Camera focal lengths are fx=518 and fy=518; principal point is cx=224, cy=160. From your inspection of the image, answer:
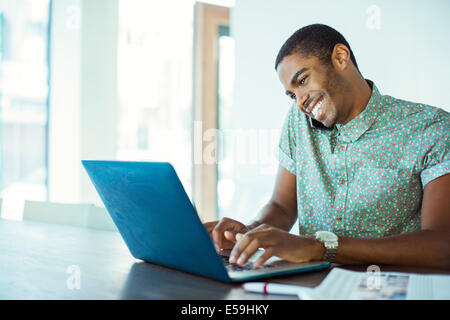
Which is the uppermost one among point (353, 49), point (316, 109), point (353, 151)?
point (353, 49)

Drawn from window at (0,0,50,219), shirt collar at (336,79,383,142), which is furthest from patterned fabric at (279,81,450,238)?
window at (0,0,50,219)

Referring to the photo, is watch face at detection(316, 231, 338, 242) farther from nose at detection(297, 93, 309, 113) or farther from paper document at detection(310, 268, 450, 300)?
nose at detection(297, 93, 309, 113)

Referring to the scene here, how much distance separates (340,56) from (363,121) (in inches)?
7.9

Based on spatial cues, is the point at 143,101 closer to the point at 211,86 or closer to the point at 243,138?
the point at 211,86

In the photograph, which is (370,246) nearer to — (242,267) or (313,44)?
(242,267)

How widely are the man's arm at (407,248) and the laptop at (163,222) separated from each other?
0.27 ft

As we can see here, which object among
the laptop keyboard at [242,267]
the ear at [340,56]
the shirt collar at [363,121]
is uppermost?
the ear at [340,56]

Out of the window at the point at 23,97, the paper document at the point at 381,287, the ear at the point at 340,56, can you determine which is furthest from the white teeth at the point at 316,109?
the window at the point at 23,97

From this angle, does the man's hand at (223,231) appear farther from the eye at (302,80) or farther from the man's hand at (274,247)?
the eye at (302,80)

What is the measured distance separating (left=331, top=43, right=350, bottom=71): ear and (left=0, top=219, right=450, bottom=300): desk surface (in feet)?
2.13

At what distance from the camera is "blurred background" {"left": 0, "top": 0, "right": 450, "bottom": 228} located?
8.71 feet

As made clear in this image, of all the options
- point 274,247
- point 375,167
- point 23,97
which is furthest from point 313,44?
point 23,97

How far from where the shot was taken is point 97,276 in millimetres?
1014

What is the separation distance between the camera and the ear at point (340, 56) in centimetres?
150
